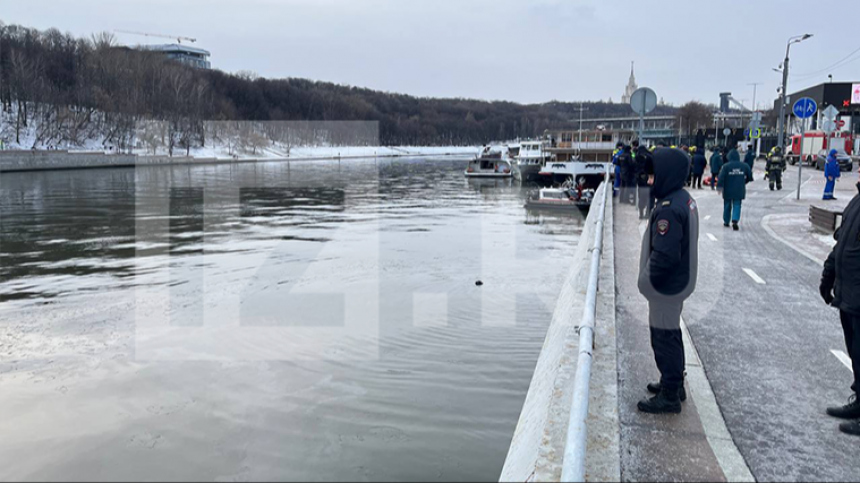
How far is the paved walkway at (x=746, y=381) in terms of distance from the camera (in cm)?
402

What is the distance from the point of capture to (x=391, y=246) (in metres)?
21.3

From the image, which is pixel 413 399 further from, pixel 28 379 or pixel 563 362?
pixel 28 379

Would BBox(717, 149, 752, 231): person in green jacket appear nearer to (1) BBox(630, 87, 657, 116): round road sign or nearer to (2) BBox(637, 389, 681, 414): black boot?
(1) BBox(630, 87, 657, 116): round road sign

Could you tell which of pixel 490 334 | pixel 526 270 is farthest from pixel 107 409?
pixel 526 270

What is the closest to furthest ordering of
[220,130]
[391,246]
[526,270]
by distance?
[526,270], [391,246], [220,130]

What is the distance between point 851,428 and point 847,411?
0.80ft

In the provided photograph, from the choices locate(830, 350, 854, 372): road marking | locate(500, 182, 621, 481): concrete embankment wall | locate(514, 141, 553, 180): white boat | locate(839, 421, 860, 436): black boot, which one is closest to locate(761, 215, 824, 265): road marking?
locate(830, 350, 854, 372): road marking

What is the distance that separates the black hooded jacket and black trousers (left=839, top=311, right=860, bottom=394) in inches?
47.2

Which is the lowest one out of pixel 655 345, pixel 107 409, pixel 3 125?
pixel 107 409

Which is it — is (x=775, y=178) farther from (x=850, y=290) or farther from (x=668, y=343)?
(x=668, y=343)

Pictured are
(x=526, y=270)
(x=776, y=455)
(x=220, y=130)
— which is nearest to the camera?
(x=776, y=455)

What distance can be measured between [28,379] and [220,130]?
117m

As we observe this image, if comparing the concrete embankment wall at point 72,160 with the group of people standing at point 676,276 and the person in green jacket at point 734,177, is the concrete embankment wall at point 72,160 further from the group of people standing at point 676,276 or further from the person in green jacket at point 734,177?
the group of people standing at point 676,276

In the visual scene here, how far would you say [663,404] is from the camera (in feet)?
15.3
